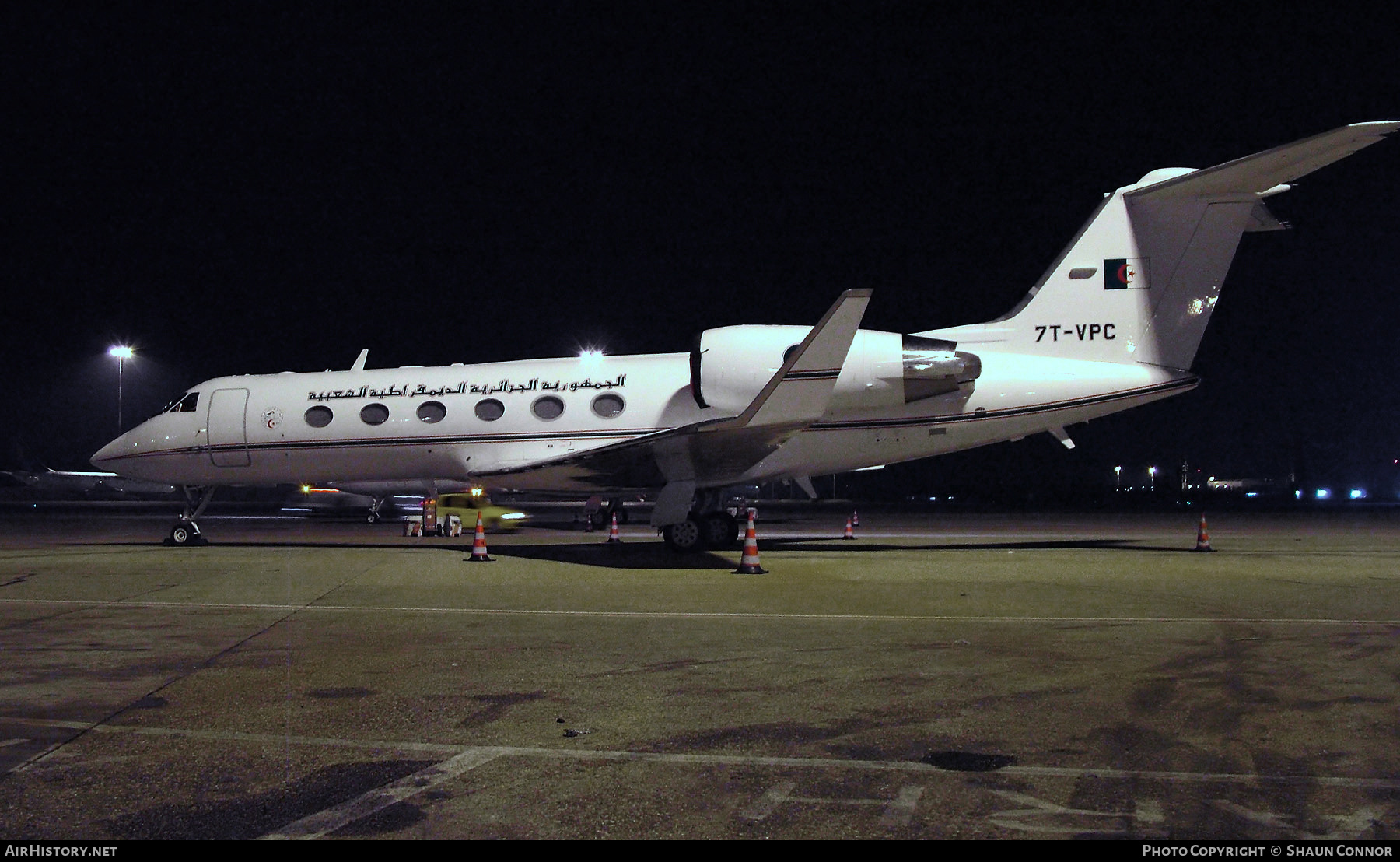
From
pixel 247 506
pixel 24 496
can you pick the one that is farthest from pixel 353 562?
pixel 24 496

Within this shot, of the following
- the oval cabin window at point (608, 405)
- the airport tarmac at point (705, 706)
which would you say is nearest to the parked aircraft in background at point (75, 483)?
the oval cabin window at point (608, 405)

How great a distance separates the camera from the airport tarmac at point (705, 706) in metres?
3.97

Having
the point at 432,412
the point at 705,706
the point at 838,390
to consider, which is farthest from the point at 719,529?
the point at 705,706

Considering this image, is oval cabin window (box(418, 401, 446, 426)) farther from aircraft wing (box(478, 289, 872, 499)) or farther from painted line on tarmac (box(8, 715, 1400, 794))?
painted line on tarmac (box(8, 715, 1400, 794))

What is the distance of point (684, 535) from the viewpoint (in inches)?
645

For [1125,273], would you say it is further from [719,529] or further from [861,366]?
[719,529]

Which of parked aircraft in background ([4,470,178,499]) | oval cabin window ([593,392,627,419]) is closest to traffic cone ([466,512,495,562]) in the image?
oval cabin window ([593,392,627,419])

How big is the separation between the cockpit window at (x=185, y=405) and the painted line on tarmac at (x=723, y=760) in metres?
15.7

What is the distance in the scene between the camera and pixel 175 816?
12.9 feet

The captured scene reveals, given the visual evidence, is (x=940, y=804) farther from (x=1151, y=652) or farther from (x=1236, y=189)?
(x=1236, y=189)

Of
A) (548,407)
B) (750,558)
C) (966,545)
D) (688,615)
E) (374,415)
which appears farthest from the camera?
(374,415)

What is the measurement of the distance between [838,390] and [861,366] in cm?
49

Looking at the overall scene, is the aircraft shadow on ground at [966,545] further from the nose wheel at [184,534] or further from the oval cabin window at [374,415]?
the nose wheel at [184,534]
